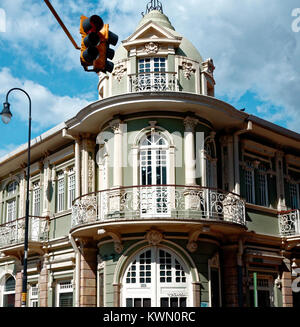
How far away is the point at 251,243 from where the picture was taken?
21.6 m

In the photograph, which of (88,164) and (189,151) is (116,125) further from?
(189,151)

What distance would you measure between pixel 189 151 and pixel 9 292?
40.1ft

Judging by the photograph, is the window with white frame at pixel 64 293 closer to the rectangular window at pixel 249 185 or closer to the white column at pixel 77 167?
the white column at pixel 77 167

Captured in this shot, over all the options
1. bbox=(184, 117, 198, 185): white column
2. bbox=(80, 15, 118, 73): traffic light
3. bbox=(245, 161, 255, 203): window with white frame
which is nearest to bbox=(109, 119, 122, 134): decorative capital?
bbox=(184, 117, 198, 185): white column

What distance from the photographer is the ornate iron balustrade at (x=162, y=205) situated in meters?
18.7

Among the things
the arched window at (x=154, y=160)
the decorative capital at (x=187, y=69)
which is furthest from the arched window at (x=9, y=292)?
the decorative capital at (x=187, y=69)

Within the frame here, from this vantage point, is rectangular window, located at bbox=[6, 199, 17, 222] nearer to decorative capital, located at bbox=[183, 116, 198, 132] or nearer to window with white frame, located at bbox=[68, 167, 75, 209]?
window with white frame, located at bbox=[68, 167, 75, 209]

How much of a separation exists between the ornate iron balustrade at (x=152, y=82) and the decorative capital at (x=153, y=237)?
5.15m

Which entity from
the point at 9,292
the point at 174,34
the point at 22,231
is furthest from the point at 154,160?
the point at 9,292

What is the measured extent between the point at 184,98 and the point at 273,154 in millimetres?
6283

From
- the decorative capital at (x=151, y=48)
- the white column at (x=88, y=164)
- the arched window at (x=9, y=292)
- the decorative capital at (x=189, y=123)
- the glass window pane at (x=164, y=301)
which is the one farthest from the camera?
the arched window at (x=9, y=292)
